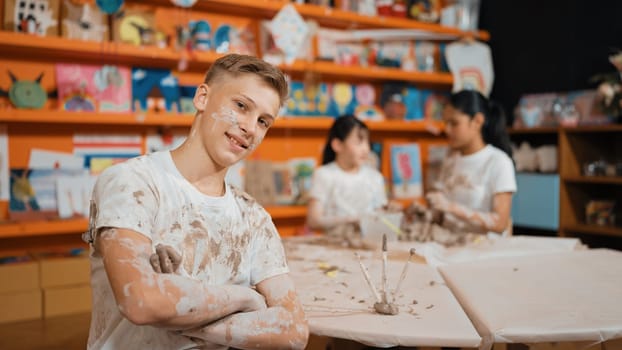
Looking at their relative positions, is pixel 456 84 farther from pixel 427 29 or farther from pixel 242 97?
pixel 242 97

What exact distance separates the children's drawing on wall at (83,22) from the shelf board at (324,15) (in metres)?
0.35

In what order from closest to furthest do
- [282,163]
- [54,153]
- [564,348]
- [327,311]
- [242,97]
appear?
[242,97] < [564,348] < [327,311] < [54,153] < [282,163]

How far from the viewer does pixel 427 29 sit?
14.4ft

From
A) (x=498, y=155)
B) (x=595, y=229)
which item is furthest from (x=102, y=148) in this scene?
(x=595, y=229)

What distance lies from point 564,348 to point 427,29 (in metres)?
3.45

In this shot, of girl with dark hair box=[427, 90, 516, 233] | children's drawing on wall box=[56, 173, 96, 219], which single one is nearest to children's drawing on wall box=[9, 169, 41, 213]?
children's drawing on wall box=[56, 173, 96, 219]

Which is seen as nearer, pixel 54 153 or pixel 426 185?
pixel 54 153

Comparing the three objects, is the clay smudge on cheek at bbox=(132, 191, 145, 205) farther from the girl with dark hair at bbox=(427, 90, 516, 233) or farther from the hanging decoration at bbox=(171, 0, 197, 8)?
the hanging decoration at bbox=(171, 0, 197, 8)

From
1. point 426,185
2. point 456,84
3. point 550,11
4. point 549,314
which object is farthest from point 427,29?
point 549,314

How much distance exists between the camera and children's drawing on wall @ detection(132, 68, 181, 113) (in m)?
3.45

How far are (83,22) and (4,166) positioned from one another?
883mm

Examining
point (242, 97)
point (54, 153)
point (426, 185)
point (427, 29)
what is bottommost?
point (426, 185)

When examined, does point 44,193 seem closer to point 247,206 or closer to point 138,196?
point 247,206

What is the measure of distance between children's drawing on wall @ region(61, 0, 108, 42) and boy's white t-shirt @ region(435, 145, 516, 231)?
205cm
